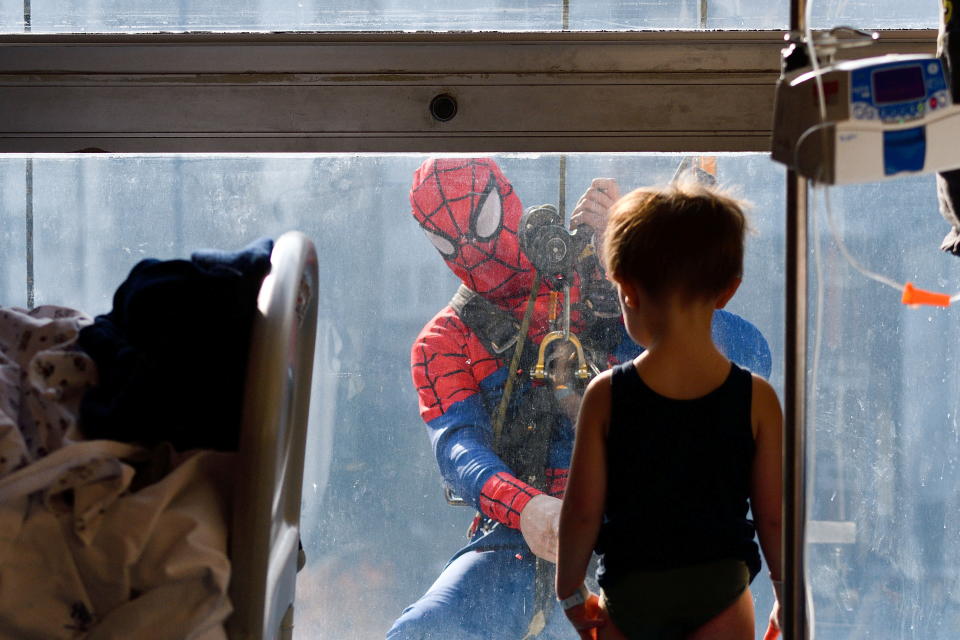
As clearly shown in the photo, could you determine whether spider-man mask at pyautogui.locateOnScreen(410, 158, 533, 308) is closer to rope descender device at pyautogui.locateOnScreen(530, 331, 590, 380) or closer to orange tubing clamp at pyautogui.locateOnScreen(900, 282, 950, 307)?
rope descender device at pyautogui.locateOnScreen(530, 331, 590, 380)

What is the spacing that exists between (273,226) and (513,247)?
439 millimetres

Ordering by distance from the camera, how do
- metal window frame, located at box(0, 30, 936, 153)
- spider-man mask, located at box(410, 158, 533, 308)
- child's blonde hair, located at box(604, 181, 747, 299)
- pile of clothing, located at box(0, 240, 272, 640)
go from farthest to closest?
spider-man mask, located at box(410, 158, 533, 308)
metal window frame, located at box(0, 30, 936, 153)
child's blonde hair, located at box(604, 181, 747, 299)
pile of clothing, located at box(0, 240, 272, 640)

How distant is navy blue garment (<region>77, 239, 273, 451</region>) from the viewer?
2.97ft

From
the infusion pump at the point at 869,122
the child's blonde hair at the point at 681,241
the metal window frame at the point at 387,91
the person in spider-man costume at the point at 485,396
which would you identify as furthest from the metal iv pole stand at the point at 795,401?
the person in spider-man costume at the point at 485,396

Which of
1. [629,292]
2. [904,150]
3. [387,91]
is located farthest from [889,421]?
[387,91]

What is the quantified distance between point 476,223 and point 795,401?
2.85 feet

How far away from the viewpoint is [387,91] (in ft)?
5.24

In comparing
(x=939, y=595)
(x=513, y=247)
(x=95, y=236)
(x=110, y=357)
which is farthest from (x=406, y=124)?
(x=939, y=595)

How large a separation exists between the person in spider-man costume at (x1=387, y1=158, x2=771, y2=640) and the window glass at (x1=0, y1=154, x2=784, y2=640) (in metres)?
0.03

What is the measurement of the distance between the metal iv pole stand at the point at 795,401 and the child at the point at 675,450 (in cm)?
27

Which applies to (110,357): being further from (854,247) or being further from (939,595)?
(939,595)

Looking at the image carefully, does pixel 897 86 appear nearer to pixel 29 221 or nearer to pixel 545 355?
pixel 545 355

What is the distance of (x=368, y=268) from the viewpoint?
5.60ft

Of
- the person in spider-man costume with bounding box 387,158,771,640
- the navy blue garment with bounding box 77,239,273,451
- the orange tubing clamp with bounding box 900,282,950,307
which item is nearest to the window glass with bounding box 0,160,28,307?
the person in spider-man costume with bounding box 387,158,771,640
